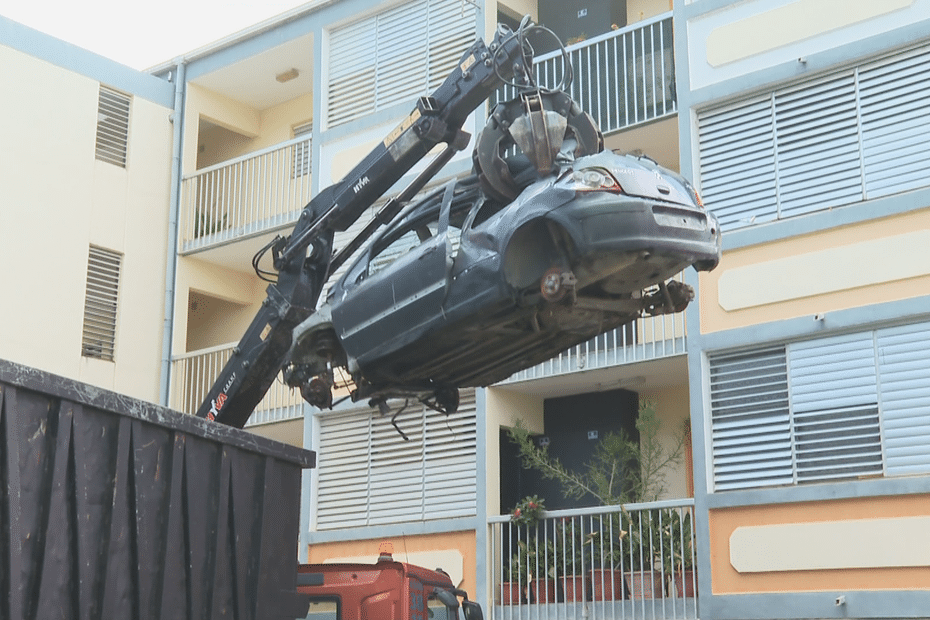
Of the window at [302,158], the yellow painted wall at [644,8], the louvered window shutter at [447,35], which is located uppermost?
the yellow painted wall at [644,8]

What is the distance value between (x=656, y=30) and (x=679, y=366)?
15.3 feet

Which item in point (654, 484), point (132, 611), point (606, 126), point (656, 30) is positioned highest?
point (656, 30)

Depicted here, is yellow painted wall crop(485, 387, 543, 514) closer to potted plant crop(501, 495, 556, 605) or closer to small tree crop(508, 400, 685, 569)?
small tree crop(508, 400, 685, 569)

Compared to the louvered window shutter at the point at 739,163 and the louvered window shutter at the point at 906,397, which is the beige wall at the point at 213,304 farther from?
the louvered window shutter at the point at 906,397

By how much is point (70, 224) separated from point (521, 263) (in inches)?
553

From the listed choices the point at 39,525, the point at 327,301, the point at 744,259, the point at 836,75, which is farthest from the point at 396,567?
the point at 836,75

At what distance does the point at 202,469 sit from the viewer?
7402mm

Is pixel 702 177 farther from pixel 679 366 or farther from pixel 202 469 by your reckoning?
pixel 202 469

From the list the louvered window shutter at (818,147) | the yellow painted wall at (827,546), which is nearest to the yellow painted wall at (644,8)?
the louvered window shutter at (818,147)

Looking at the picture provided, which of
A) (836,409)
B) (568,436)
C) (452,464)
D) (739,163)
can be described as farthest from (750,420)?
(452,464)

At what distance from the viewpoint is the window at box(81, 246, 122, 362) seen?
20609 millimetres

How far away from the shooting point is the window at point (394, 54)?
19.1 metres

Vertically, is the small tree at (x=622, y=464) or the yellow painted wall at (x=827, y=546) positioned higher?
the small tree at (x=622, y=464)

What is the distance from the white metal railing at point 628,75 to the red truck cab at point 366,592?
28.4ft
